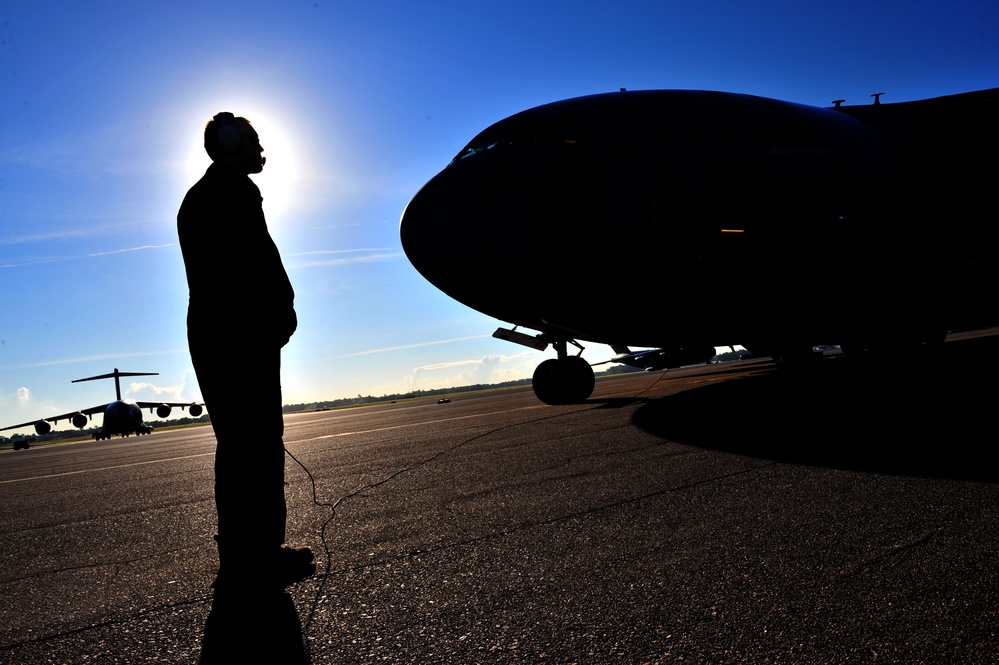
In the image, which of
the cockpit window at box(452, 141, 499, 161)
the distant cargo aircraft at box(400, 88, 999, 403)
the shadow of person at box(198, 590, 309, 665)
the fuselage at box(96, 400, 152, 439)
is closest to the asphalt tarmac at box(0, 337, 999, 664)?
the shadow of person at box(198, 590, 309, 665)

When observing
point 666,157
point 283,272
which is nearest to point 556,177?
point 666,157

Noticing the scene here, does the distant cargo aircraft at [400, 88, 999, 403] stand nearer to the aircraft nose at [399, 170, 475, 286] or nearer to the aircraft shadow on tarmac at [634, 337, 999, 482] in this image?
the aircraft nose at [399, 170, 475, 286]

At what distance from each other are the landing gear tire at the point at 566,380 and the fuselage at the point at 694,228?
1.43m

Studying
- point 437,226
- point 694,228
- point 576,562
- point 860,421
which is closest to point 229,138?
point 576,562

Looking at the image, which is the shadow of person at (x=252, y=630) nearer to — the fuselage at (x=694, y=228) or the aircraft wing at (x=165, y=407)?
A: the fuselage at (x=694, y=228)

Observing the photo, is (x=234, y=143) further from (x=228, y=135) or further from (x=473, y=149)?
(x=473, y=149)

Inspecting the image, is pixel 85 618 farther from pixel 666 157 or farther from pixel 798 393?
pixel 798 393

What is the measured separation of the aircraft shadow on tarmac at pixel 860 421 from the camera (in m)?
3.68

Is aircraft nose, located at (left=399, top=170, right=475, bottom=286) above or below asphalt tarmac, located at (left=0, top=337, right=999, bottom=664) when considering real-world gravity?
above

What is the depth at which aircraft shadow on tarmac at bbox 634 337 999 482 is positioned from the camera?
3.68m

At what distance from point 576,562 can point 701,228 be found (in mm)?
5737

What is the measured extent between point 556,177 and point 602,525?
524cm

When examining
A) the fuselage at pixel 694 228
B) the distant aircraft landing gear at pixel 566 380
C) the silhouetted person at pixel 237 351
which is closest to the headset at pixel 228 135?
the silhouetted person at pixel 237 351

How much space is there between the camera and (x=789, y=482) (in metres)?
3.26
